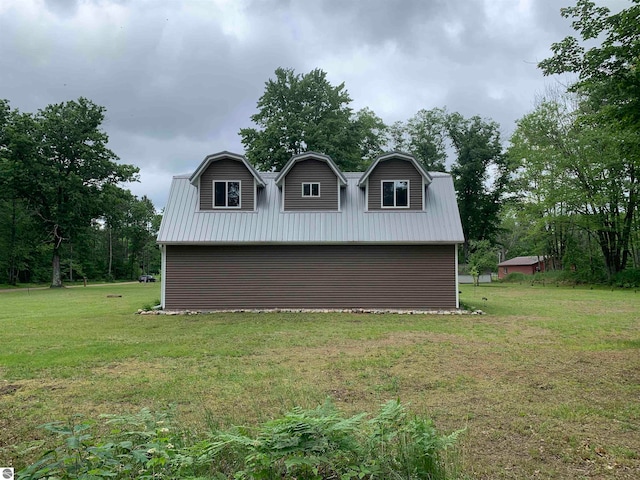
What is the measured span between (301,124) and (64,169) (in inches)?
745

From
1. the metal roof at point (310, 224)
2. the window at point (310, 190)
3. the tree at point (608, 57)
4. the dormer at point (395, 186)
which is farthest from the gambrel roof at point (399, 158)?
the tree at point (608, 57)

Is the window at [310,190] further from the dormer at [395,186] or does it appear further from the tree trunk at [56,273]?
the tree trunk at [56,273]

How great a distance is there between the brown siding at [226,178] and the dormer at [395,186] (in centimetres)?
431

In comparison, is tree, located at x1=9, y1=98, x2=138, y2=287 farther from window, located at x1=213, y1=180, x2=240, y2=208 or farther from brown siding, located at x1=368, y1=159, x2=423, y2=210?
brown siding, located at x1=368, y1=159, x2=423, y2=210

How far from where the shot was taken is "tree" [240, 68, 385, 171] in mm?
28641

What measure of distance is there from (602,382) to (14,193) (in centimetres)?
3573

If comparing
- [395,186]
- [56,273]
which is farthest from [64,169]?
[395,186]

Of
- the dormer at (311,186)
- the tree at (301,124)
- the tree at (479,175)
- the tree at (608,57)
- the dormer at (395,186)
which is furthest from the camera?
the tree at (479,175)

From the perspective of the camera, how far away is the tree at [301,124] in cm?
2864

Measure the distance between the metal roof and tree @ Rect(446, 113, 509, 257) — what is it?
2416cm

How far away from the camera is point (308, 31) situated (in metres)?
Result: 11.1

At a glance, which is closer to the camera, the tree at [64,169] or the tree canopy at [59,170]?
the tree canopy at [59,170]

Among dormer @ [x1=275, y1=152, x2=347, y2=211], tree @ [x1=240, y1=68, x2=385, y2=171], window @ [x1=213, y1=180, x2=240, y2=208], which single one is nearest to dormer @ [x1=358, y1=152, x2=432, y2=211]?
dormer @ [x1=275, y1=152, x2=347, y2=211]

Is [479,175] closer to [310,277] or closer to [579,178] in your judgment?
[579,178]
